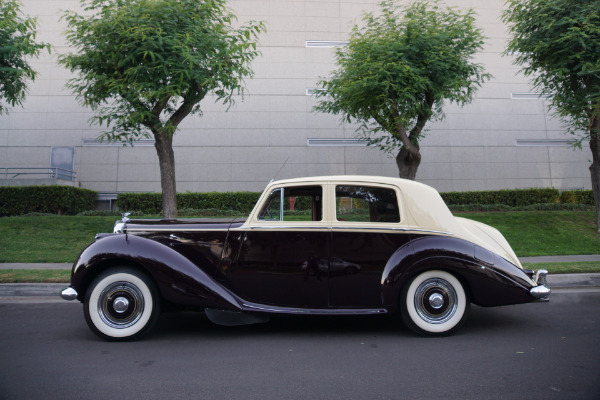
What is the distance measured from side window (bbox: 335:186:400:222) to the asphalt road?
49.2 inches

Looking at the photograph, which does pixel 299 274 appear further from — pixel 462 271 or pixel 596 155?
pixel 596 155

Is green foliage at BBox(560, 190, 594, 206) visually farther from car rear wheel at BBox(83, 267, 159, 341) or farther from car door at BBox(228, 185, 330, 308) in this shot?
car rear wheel at BBox(83, 267, 159, 341)

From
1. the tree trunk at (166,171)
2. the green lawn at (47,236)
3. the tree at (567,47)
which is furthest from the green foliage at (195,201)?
the tree at (567,47)

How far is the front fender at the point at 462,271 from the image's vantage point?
4.08 meters

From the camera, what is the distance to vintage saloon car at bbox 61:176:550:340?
4.08 meters

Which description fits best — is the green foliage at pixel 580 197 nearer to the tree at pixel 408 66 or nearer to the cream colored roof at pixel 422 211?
the tree at pixel 408 66

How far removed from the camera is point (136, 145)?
60.4ft

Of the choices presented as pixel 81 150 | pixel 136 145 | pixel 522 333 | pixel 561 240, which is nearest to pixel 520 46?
pixel 561 240

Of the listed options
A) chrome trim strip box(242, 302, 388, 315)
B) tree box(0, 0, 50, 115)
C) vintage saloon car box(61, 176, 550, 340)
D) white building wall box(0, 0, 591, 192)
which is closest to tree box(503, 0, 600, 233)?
white building wall box(0, 0, 591, 192)

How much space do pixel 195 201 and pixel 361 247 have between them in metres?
→ 13.6

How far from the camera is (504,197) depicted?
17516 millimetres

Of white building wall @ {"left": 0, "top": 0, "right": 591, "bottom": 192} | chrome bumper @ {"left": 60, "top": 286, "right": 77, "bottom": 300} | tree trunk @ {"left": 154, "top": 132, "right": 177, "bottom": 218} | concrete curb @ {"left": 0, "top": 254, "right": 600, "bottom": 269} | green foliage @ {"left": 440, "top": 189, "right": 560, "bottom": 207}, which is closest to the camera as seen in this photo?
chrome bumper @ {"left": 60, "top": 286, "right": 77, "bottom": 300}

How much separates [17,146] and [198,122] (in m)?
8.30

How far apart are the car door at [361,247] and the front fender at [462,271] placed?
0.35 feet
